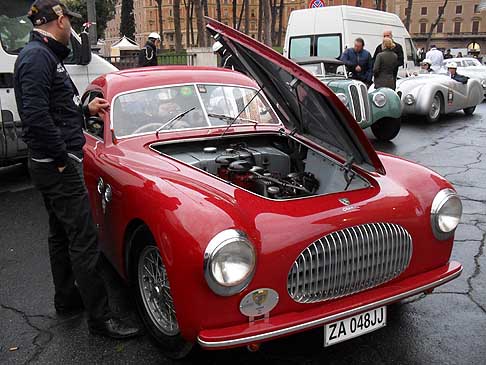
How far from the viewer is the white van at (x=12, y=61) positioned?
245 inches

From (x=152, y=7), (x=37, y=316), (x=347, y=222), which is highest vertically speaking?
(x=152, y=7)

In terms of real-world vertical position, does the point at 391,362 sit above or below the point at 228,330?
below

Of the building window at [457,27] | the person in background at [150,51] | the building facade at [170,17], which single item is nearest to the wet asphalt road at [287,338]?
the person in background at [150,51]

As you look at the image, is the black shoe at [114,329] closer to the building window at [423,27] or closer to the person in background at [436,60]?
the person in background at [436,60]

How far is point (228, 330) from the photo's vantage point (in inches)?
91.7

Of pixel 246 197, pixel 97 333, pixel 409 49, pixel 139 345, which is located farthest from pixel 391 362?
pixel 409 49

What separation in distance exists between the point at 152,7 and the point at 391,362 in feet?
344

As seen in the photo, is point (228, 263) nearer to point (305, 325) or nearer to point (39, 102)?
point (305, 325)

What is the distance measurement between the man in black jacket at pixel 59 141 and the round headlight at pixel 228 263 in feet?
3.30

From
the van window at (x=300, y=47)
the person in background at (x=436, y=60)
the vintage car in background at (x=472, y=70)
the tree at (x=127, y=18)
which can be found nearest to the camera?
the van window at (x=300, y=47)

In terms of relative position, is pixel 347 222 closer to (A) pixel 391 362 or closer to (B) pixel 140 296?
(A) pixel 391 362

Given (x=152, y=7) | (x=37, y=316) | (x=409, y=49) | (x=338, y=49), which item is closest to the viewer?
(x=37, y=316)

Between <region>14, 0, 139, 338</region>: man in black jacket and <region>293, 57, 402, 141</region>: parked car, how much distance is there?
5.18m

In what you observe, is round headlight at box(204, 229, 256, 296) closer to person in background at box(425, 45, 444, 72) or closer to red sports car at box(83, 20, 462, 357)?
red sports car at box(83, 20, 462, 357)
